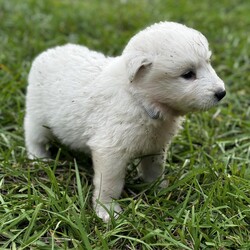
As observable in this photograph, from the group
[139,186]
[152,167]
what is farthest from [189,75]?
[139,186]

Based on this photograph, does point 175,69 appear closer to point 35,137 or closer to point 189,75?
point 189,75

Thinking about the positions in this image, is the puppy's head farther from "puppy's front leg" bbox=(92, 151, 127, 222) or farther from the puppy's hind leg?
the puppy's hind leg

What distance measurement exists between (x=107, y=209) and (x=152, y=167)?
2.53ft

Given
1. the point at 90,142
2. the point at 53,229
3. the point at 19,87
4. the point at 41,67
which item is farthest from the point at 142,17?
the point at 53,229

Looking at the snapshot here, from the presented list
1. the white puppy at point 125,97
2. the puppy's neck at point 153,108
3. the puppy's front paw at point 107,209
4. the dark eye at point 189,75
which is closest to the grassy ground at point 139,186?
the puppy's front paw at point 107,209

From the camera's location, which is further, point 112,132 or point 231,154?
point 231,154

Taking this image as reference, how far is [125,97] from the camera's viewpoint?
3.80 m

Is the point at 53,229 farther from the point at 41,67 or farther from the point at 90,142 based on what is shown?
the point at 41,67

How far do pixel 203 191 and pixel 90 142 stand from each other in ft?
3.28

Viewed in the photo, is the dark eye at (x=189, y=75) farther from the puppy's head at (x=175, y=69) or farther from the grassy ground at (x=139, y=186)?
the grassy ground at (x=139, y=186)

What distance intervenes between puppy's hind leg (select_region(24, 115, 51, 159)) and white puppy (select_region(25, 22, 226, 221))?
0.27ft

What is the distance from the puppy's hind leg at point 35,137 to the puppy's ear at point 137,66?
131 cm

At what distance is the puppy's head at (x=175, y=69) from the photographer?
3549 mm

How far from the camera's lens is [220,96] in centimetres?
359
